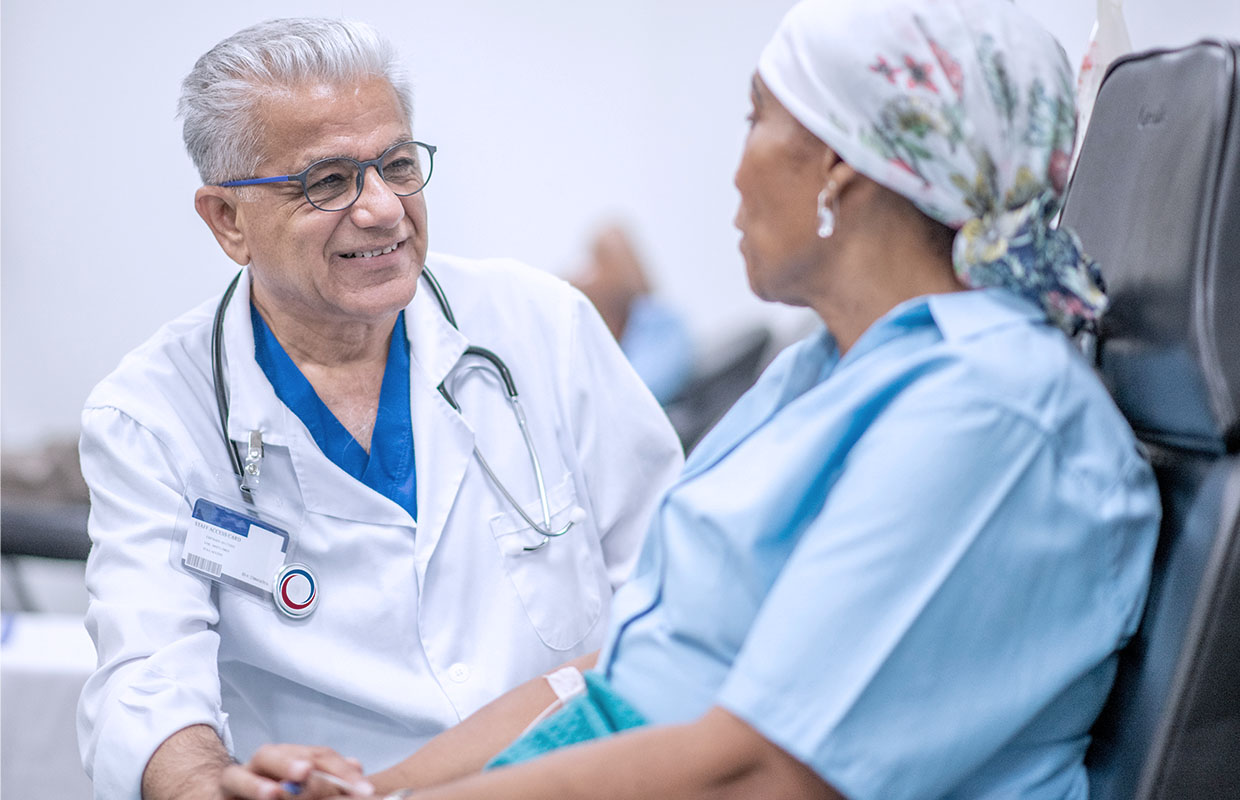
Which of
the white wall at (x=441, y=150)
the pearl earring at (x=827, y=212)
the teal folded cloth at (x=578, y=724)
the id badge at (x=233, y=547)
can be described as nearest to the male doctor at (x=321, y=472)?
the id badge at (x=233, y=547)

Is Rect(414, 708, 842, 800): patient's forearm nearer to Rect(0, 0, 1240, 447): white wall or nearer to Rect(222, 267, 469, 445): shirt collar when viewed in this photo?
Rect(222, 267, 469, 445): shirt collar

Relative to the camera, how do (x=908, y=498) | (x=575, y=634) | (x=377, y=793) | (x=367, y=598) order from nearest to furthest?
(x=908, y=498)
(x=377, y=793)
(x=367, y=598)
(x=575, y=634)

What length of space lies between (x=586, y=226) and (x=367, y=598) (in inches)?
136

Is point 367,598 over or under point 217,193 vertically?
under

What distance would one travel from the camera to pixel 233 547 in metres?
1.33

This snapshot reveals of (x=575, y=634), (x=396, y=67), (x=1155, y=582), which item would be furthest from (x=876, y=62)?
(x=575, y=634)

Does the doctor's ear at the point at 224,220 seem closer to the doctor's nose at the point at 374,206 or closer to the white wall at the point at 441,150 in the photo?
the doctor's nose at the point at 374,206

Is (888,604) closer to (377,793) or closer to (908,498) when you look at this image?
(908,498)

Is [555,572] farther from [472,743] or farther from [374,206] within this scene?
[374,206]

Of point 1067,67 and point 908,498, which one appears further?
point 1067,67

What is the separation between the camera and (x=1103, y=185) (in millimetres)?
1103

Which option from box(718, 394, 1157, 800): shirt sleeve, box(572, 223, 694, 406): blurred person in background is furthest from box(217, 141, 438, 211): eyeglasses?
box(572, 223, 694, 406): blurred person in background

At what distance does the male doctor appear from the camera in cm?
132

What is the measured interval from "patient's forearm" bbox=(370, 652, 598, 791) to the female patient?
0.31ft
